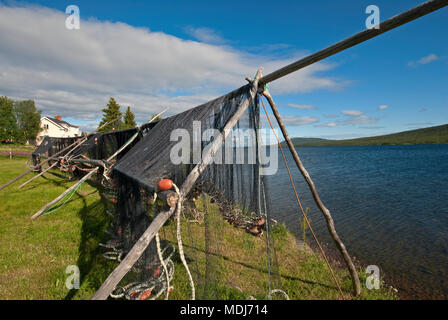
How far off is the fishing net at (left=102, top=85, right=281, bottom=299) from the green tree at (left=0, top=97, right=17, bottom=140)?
57.1 m

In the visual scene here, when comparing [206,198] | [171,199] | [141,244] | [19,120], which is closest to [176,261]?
[206,198]

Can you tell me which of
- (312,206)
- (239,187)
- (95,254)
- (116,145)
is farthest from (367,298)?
(116,145)

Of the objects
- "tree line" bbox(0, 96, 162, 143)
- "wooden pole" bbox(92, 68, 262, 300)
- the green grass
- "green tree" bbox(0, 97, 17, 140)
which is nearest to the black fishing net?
the green grass

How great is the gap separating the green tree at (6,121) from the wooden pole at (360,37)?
197 feet

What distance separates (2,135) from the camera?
42156mm

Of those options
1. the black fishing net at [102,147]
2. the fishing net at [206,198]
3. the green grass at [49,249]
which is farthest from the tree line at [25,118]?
the fishing net at [206,198]

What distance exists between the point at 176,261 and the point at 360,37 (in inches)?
190

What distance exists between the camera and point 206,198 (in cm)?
347

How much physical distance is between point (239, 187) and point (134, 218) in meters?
1.99

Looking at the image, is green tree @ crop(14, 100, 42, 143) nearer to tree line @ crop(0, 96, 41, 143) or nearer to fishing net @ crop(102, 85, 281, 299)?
tree line @ crop(0, 96, 41, 143)

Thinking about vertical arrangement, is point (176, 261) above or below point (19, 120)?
below

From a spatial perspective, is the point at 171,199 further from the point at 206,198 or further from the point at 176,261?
the point at 176,261

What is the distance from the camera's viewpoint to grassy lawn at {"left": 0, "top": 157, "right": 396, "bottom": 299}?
3422mm

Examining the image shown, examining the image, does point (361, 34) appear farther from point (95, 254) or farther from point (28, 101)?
point (28, 101)
